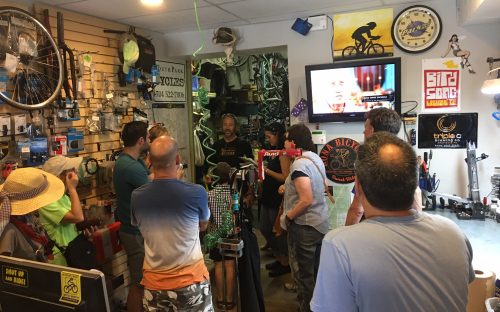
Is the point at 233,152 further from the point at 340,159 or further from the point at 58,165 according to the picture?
the point at 58,165

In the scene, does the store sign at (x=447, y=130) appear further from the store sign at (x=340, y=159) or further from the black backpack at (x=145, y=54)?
the black backpack at (x=145, y=54)

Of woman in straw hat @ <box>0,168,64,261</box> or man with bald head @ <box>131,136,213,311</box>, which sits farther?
man with bald head @ <box>131,136,213,311</box>

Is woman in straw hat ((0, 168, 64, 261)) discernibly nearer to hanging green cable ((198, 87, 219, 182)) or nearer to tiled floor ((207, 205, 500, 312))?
tiled floor ((207, 205, 500, 312))

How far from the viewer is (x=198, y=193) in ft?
7.15

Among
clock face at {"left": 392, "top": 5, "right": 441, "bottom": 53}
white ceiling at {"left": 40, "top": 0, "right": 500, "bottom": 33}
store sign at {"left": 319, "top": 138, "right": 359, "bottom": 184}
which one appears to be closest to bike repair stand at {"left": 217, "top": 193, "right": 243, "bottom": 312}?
store sign at {"left": 319, "top": 138, "right": 359, "bottom": 184}

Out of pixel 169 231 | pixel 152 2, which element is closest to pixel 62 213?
pixel 169 231

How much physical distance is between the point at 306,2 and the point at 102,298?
3.25 meters

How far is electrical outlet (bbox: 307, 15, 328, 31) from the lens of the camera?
12.9ft

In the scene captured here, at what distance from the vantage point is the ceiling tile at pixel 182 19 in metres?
3.76

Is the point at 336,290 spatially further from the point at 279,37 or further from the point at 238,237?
the point at 279,37

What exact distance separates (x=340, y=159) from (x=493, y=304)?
2106 millimetres

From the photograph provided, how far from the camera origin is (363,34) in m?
3.81

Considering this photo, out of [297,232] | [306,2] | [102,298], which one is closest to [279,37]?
[306,2]

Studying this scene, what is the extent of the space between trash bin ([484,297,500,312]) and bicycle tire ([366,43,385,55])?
7.97ft
